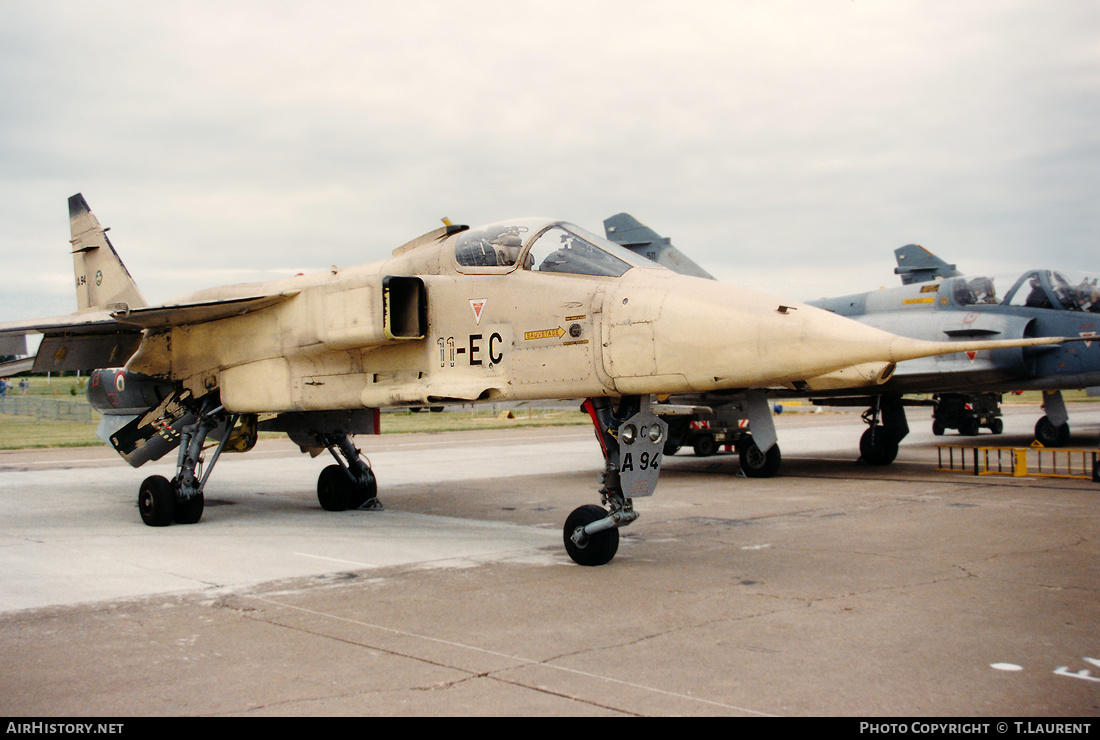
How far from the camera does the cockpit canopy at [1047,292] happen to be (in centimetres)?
1433

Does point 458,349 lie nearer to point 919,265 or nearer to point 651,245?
point 651,245

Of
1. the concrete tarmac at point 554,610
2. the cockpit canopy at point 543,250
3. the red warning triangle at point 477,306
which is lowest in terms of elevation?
the concrete tarmac at point 554,610

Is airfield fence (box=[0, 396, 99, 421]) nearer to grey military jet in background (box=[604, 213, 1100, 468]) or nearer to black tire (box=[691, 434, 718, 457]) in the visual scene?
black tire (box=[691, 434, 718, 457])

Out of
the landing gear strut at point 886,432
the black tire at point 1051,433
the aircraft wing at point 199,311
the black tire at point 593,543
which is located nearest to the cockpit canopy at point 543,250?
the black tire at point 593,543

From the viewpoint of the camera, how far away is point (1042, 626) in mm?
4984

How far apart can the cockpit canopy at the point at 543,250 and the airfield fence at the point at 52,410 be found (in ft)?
112

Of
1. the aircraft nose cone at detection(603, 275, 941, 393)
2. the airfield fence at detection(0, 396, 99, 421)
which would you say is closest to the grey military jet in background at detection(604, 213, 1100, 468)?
the aircraft nose cone at detection(603, 275, 941, 393)

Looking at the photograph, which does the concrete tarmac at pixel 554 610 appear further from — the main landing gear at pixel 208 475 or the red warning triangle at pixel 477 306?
the red warning triangle at pixel 477 306

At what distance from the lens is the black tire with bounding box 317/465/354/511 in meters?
11.1

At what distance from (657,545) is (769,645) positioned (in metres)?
3.48

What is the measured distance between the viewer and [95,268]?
520 inches

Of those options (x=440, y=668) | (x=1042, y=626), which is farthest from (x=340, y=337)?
(x=1042, y=626)

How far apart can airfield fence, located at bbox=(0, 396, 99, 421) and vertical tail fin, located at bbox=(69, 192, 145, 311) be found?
25.6 m
